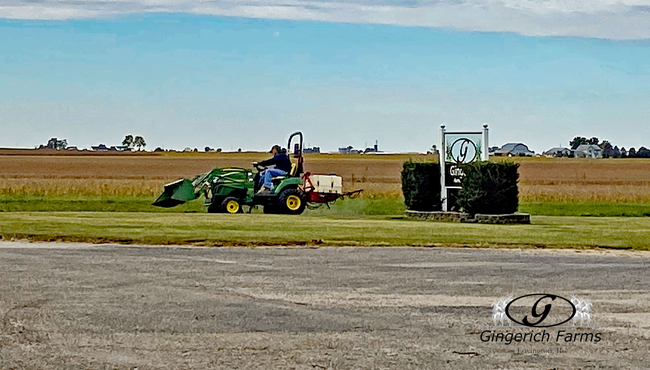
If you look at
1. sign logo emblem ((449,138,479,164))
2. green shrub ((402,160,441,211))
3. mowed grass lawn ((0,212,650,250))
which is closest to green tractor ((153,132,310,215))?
mowed grass lawn ((0,212,650,250))

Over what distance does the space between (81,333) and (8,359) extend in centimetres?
112

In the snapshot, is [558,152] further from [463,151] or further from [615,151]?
[463,151]

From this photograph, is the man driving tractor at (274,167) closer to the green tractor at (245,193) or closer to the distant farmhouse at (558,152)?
the green tractor at (245,193)

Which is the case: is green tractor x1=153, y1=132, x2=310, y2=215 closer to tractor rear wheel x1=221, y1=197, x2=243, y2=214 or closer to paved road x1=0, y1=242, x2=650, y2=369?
tractor rear wheel x1=221, y1=197, x2=243, y2=214

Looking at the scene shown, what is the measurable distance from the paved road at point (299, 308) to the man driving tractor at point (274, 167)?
35.8ft

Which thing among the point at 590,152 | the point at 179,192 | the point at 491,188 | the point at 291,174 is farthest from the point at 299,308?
the point at 590,152

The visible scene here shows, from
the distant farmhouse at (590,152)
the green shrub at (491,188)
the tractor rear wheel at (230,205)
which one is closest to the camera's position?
the green shrub at (491,188)

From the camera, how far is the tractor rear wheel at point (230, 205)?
89.1 ft

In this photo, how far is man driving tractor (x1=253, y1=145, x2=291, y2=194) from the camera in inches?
1083

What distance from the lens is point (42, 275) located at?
13266 millimetres

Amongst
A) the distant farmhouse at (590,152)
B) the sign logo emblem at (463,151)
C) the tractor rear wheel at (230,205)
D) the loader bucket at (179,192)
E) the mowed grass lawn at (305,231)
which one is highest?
the distant farmhouse at (590,152)

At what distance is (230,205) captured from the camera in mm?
27234

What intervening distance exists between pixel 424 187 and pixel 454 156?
3.94 feet

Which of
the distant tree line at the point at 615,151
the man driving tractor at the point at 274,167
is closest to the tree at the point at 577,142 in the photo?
the distant tree line at the point at 615,151
